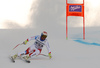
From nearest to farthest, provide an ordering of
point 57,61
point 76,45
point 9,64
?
point 9,64 < point 57,61 < point 76,45

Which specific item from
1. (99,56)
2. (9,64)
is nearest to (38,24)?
Result: (99,56)

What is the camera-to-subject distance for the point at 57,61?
6.83m

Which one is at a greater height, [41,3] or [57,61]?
[41,3]

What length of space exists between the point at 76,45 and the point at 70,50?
111 centimetres

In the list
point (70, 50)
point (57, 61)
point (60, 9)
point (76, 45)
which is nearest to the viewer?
point (57, 61)

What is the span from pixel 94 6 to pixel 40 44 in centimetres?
1793

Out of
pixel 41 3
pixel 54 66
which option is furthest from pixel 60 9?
pixel 54 66

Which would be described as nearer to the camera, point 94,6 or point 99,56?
point 99,56

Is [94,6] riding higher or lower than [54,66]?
higher

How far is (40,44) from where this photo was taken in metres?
6.91

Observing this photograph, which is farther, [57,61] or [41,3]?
[41,3]

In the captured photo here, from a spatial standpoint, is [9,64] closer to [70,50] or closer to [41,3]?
[70,50]

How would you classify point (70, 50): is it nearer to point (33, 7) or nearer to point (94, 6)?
point (33, 7)

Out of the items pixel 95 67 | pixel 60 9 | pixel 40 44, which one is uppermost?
pixel 60 9
